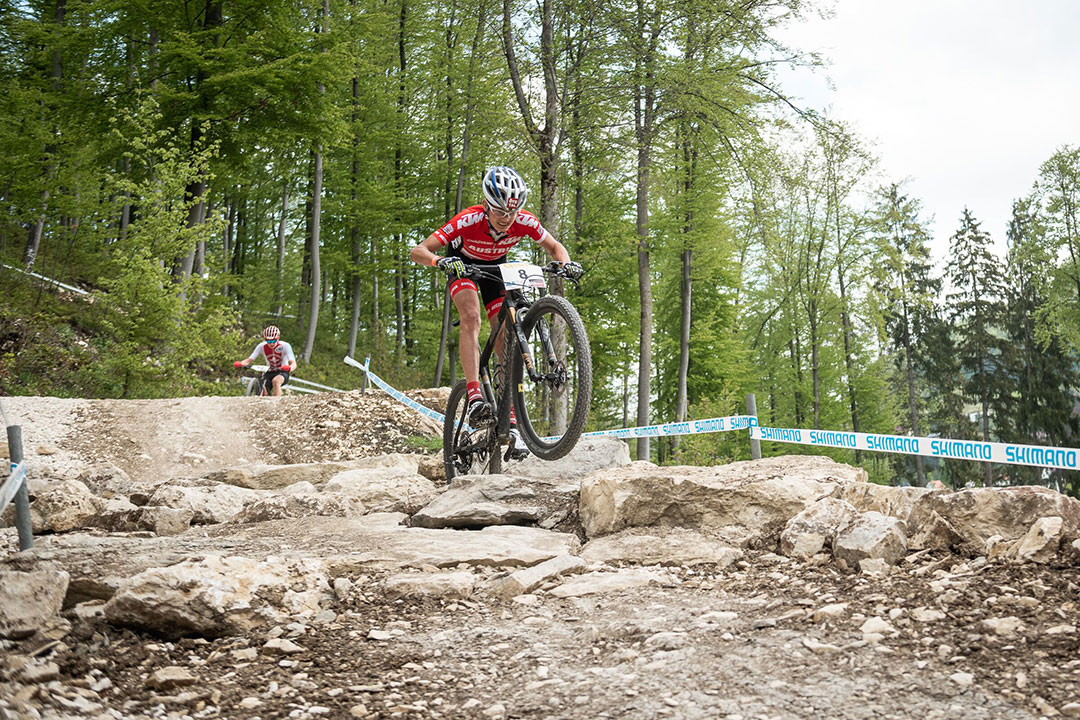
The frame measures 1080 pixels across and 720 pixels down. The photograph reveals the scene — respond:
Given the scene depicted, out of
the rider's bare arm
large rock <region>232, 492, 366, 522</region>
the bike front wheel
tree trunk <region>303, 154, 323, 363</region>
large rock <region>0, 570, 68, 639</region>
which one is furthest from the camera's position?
tree trunk <region>303, 154, 323, 363</region>

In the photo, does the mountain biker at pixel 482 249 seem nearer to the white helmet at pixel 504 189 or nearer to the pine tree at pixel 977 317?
the white helmet at pixel 504 189

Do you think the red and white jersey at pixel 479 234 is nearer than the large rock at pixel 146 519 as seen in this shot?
Yes

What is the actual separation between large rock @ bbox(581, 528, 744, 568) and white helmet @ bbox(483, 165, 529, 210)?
2.42 metres

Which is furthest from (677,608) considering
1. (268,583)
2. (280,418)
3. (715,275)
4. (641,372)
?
(715,275)

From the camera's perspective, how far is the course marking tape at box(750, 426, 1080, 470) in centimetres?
429

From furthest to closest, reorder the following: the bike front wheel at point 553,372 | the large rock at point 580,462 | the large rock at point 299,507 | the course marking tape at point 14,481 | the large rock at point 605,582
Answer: the large rock at point 580,462 < the large rock at point 299,507 < the bike front wheel at point 553,372 < the course marking tape at point 14,481 < the large rock at point 605,582

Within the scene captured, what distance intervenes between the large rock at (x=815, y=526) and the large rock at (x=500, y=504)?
5.86 feet

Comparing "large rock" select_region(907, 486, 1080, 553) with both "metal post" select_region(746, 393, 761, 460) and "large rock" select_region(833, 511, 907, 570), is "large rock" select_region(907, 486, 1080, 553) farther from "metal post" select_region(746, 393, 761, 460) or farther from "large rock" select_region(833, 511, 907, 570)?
"metal post" select_region(746, 393, 761, 460)

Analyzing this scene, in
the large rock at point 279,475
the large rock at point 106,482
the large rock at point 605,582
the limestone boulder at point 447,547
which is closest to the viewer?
the large rock at point 605,582

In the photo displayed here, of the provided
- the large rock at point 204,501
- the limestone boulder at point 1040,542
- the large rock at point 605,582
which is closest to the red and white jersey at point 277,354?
the large rock at point 204,501

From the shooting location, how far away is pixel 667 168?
16.1 meters

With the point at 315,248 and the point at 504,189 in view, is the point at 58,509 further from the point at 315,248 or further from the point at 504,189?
the point at 315,248

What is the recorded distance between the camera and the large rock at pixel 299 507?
6.61 meters

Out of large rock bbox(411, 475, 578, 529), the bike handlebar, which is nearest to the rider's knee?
the bike handlebar
